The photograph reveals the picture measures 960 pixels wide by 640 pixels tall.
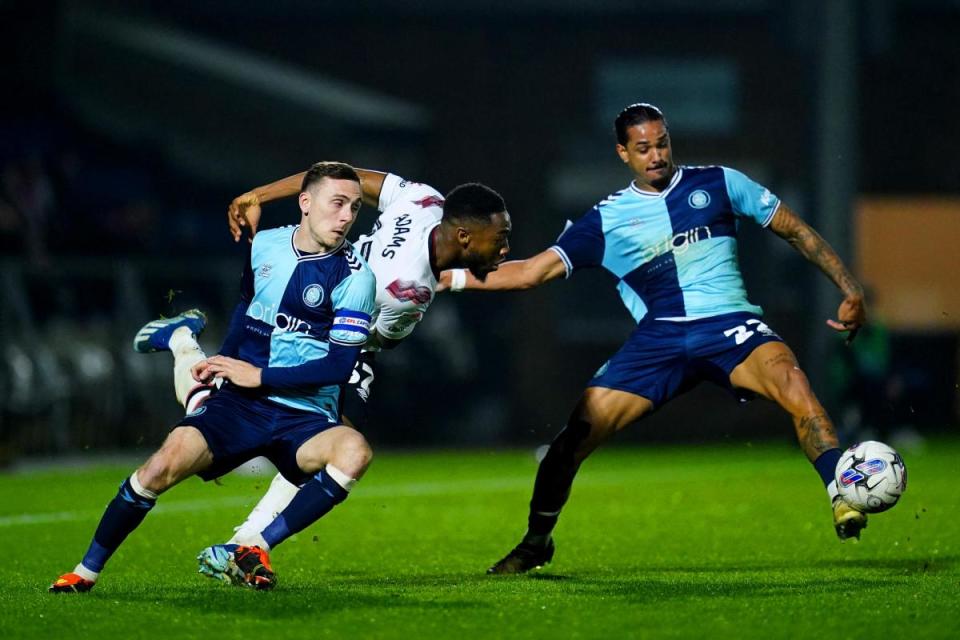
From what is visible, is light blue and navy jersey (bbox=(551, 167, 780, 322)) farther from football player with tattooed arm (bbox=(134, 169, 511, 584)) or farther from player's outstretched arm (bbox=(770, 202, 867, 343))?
football player with tattooed arm (bbox=(134, 169, 511, 584))

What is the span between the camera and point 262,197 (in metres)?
8.62

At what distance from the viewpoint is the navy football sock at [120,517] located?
770cm

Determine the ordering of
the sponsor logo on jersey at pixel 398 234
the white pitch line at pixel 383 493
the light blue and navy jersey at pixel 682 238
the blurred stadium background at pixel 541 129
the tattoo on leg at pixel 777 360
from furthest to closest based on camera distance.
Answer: the blurred stadium background at pixel 541 129 → the white pitch line at pixel 383 493 → the light blue and navy jersey at pixel 682 238 → the sponsor logo on jersey at pixel 398 234 → the tattoo on leg at pixel 777 360

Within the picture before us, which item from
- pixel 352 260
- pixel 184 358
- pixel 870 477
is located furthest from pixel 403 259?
pixel 870 477

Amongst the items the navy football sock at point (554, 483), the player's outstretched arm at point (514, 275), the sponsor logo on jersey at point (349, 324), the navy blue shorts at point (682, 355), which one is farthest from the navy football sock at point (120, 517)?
the navy blue shorts at point (682, 355)

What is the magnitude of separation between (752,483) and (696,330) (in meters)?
7.15

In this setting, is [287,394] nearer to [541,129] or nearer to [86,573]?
[86,573]

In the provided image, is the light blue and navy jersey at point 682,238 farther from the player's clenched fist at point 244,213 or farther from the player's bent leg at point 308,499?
the player's bent leg at point 308,499

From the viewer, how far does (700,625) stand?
6.99 metres

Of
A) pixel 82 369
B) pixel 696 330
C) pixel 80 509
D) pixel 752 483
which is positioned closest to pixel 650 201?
pixel 696 330

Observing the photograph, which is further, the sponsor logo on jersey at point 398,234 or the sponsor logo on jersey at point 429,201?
the sponsor logo on jersey at point 429,201

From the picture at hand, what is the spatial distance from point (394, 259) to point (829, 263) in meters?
2.04

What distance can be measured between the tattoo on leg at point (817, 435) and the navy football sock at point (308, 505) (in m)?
2.16

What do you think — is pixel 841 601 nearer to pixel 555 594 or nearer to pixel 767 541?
pixel 555 594
